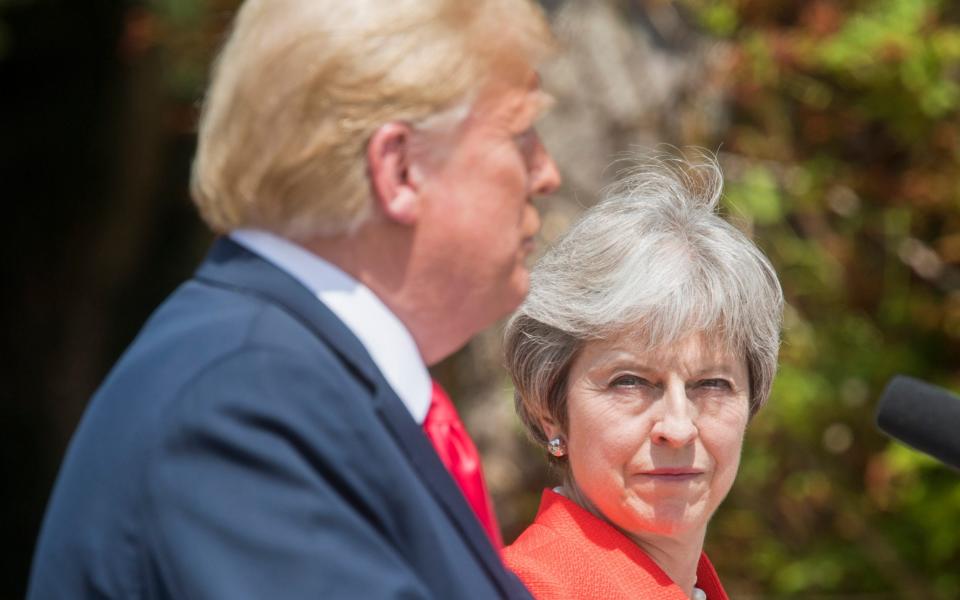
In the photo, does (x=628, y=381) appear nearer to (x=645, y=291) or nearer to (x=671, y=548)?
(x=645, y=291)

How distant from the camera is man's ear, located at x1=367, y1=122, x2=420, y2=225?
54.9 inches

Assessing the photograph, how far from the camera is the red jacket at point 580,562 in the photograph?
6.53 feet

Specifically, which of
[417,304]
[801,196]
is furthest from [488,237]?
[801,196]

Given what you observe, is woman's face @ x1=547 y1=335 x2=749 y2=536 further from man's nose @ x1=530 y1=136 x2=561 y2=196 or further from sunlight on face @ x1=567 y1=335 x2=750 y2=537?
man's nose @ x1=530 y1=136 x2=561 y2=196

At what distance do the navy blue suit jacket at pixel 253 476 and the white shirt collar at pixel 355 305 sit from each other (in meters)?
0.02

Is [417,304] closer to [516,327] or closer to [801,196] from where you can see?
[516,327]

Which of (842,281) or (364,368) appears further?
(842,281)

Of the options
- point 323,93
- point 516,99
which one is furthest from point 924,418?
point 323,93

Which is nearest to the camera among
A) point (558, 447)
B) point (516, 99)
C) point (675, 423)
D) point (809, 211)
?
point (516, 99)

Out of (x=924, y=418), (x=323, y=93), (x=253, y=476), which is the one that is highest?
(x=323, y=93)

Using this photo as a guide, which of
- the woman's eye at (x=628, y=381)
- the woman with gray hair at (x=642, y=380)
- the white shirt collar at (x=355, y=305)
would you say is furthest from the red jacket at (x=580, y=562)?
the white shirt collar at (x=355, y=305)

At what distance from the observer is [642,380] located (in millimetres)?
2064

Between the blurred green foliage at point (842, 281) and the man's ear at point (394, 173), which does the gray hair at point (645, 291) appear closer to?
the man's ear at point (394, 173)

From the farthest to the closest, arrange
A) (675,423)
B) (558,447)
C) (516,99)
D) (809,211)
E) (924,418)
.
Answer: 1. (809,211)
2. (558,447)
3. (675,423)
4. (924,418)
5. (516,99)
